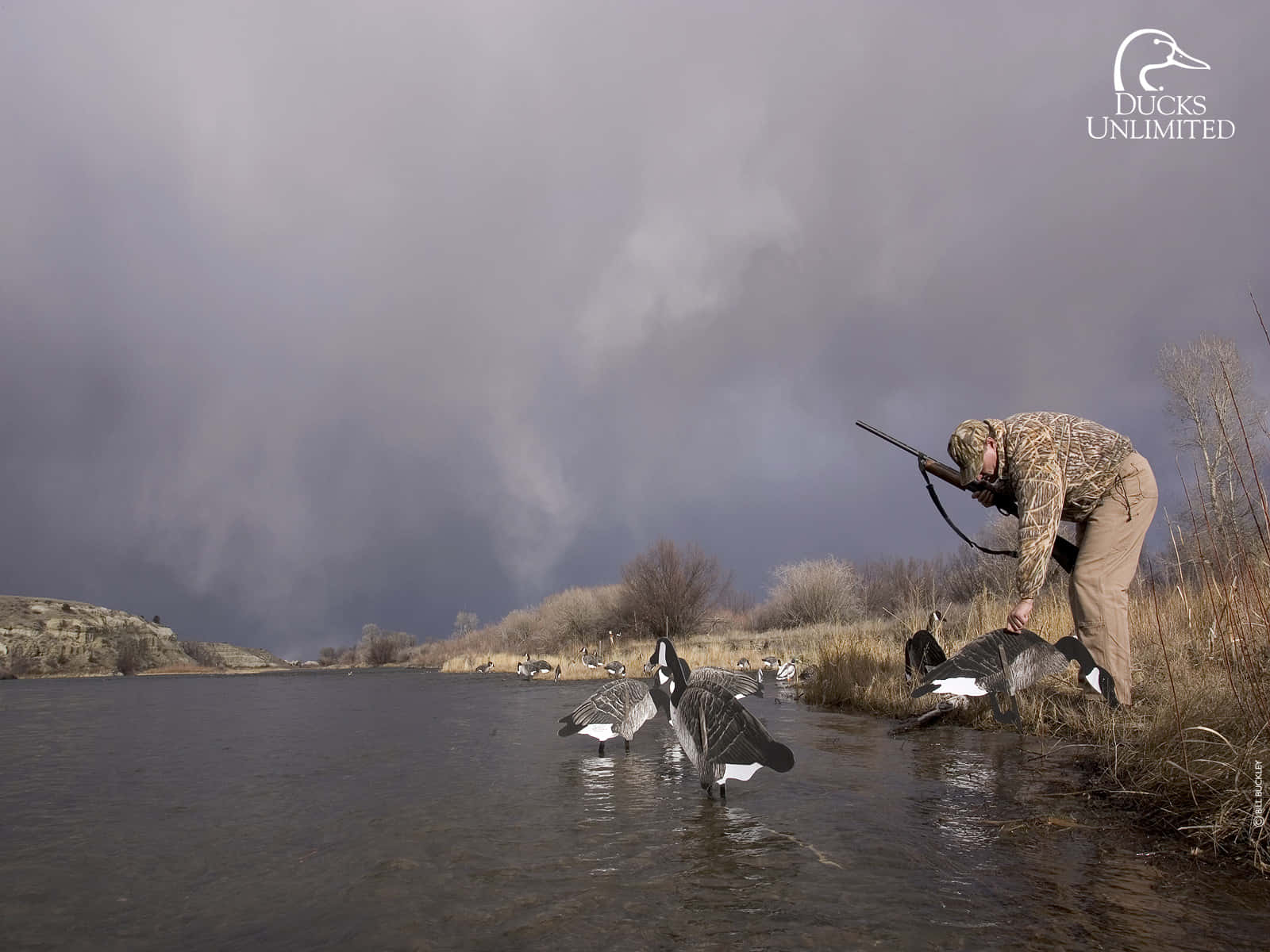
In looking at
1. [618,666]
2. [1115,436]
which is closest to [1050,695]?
[1115,436]

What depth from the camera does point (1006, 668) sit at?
5242 millimetres

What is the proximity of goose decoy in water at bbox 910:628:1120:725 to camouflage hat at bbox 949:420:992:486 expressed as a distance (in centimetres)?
123

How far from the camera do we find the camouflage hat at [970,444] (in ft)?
17.5

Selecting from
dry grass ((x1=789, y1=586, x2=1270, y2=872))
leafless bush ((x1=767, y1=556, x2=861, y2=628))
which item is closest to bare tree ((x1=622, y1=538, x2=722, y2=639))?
leafless bush ((x1=767, y1=556, x2=861, y2=628))

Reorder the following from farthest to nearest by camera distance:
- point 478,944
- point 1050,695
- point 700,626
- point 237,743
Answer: point 700,626, point 237,743, point 1050,695, point 478,944

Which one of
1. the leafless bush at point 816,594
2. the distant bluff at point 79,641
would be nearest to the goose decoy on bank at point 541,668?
the leafless bush at point 816,594

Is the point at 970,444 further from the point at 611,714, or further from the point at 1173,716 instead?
the point at 611,714

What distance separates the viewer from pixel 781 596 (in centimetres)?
3528

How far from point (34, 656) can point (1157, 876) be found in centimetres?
4430

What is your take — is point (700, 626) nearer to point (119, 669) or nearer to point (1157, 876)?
point (119, 669)

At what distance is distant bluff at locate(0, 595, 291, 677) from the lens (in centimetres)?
3356

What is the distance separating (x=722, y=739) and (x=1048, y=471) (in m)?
3.20

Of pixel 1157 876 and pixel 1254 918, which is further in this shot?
pixel 1157 876

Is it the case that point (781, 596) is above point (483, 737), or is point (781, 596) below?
above
